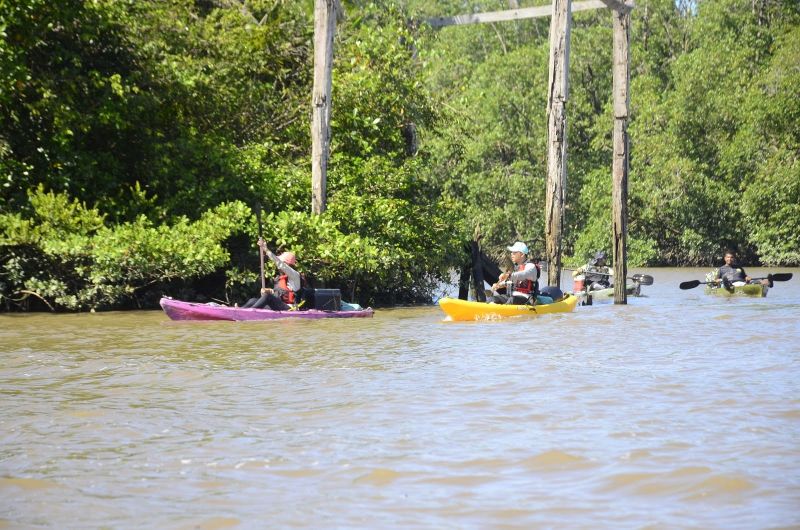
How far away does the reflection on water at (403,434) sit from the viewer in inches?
231

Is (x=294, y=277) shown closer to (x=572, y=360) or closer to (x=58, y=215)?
(x=58, y=215)

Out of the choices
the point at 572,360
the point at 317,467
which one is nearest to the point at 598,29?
the point at 572,360

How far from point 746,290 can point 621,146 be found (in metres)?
5.46

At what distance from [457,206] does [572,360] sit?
12216mm

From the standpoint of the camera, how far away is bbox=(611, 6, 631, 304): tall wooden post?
2131 centimetres

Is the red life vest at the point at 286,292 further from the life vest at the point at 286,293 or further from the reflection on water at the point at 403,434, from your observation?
the reflection on water at the point at 403,434

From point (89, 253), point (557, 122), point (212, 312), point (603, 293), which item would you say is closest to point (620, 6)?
point (557, 122)

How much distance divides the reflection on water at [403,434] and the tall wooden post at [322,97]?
24.2 ft

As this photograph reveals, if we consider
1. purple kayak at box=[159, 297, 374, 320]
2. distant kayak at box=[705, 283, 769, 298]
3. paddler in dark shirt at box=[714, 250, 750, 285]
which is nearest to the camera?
purple kayak at box=[159, 297, 374, 320]

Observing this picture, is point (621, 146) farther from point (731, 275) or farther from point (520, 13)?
point (731, 275)

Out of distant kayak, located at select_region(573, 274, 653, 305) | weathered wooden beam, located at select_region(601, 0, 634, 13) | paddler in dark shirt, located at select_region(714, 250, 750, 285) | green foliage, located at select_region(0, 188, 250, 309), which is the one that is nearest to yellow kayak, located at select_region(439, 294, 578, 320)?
green foliage, located at select_region(0, 188, 250, 309)

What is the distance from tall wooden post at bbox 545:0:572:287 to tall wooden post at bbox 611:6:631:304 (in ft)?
3.33

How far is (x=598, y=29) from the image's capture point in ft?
172

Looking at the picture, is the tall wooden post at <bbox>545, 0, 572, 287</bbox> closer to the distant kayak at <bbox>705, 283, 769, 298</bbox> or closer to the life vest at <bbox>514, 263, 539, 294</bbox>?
the life vest at <bbox>514, 263, 539, 294</bbox>
